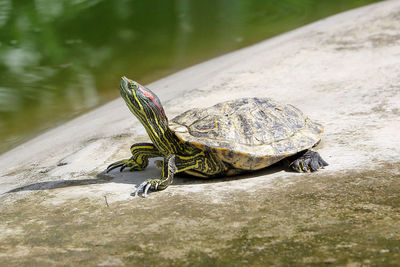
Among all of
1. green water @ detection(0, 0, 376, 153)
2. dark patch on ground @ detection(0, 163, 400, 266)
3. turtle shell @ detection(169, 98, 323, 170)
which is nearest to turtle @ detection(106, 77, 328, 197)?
turtle shell @ detection(169, 98, 323, 170)

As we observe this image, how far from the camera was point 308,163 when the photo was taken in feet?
15.5

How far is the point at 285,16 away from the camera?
47.8 ft

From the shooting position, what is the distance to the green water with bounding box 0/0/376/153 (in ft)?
33.9

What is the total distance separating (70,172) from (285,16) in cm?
1047

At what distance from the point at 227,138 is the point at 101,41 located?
10319 mm

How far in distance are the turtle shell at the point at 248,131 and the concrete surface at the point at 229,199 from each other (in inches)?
9.9

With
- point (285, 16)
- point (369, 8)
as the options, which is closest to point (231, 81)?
point (369, 8)

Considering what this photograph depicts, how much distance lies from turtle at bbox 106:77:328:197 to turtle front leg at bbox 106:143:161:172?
0.14 ft

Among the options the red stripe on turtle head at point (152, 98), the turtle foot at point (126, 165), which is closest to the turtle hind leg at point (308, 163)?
the red stripe on turtle head at point (152, 98)

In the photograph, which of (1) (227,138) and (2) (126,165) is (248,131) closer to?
Answer: (1) (227,138)

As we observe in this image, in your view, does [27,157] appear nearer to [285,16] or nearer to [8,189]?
[8,189]

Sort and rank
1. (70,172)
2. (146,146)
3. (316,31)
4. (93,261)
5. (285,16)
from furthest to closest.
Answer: (285,16) < (316,31) < (70,172) < (146,146) < (93,261)

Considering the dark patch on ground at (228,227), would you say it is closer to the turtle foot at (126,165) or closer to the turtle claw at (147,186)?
the turtle claw at (147,186)

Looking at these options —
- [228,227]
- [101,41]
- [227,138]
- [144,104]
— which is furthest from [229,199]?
[101,41]
